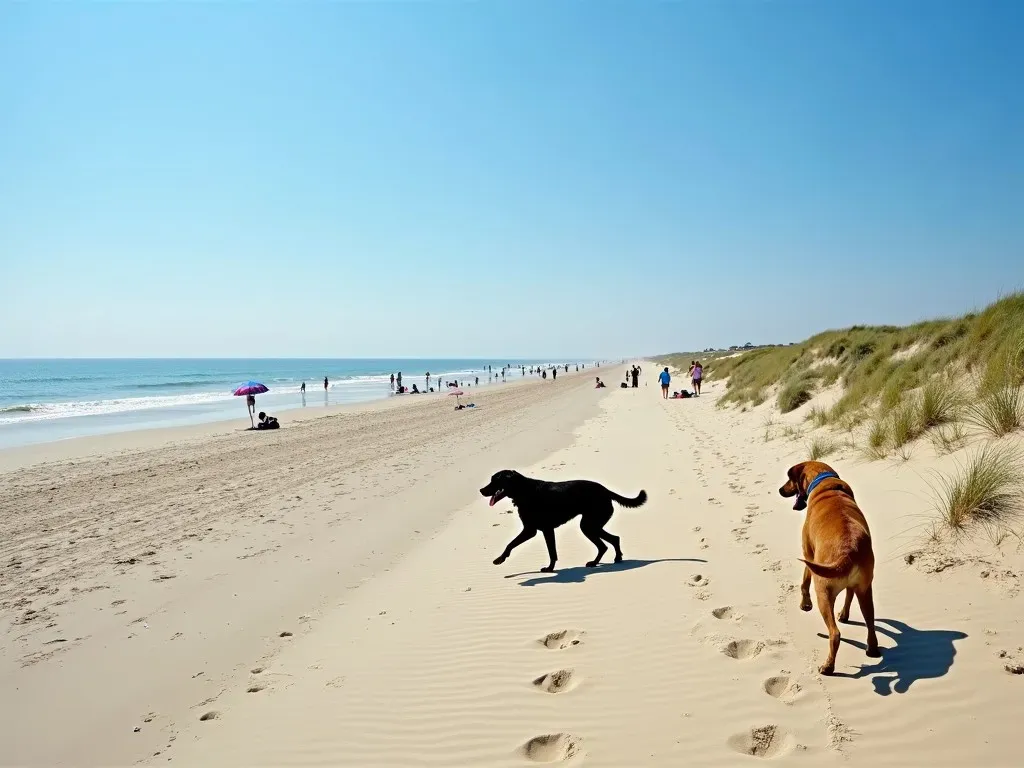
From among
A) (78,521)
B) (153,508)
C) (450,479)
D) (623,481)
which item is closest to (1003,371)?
(623,481)

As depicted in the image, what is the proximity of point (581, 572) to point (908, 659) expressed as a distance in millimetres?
3264

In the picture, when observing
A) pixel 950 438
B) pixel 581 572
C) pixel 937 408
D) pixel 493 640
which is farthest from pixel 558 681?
pixel 937 408

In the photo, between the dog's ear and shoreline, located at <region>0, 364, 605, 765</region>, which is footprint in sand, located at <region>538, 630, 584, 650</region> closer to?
the dog's ear

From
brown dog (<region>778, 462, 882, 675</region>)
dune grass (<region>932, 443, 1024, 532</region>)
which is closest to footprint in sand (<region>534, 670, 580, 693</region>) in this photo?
brown dog (<region>778, 462, 882, 675</region>)

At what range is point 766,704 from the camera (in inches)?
129

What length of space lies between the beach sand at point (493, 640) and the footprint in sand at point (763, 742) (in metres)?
0.01

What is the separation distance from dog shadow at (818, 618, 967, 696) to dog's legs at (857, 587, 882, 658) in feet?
0.21

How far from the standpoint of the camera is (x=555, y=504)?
6.33 meters

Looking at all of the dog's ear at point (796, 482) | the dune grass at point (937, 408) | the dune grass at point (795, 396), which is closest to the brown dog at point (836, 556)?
the dog's ear at point (796, 482)

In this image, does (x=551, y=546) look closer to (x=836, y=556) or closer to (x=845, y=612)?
(x=845, y=612)

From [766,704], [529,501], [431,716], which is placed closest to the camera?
[766,704]

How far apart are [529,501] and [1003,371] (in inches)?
249

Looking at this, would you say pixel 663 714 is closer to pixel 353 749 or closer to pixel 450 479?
pixel 353 749

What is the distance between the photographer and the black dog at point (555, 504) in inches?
248
